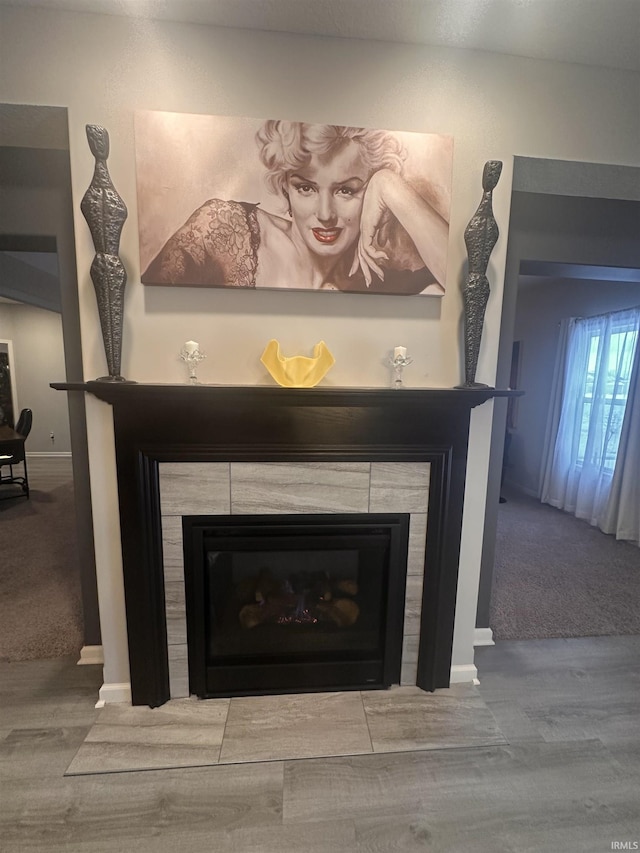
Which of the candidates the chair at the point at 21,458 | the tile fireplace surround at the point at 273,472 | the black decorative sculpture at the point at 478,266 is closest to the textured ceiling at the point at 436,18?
the black decorative sculpture at the point at 478,266

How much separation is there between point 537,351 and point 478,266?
3936 mm

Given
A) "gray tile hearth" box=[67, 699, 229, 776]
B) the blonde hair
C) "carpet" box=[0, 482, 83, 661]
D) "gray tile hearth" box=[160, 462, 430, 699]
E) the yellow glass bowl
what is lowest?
"carpet" box=[0, 482, 83, 661]

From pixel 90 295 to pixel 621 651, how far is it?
3160 millimetres

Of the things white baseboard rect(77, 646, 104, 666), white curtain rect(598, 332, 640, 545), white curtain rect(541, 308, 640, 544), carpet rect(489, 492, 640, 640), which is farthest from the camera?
white curtain rect(541, 308, 640, 544)

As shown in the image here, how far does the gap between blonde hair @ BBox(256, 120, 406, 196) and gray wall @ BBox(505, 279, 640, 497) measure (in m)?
3.61

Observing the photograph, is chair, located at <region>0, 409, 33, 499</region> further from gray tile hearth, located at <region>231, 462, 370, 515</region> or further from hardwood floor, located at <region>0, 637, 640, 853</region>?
gray tile hearth, located at <region>231, 462, 370, 515</region>

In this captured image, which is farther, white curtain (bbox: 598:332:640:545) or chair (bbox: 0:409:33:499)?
chair (bbox: 0:409:33:499)

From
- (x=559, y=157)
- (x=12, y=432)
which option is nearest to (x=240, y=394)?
(x=559, y=157)

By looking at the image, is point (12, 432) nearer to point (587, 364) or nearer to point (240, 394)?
point (240, 394)

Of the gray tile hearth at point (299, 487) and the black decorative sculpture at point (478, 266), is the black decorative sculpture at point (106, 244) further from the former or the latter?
the black decorative sculpture at point (478, 266)

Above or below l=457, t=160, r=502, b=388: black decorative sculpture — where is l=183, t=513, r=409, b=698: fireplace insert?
below

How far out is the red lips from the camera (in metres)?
1.56

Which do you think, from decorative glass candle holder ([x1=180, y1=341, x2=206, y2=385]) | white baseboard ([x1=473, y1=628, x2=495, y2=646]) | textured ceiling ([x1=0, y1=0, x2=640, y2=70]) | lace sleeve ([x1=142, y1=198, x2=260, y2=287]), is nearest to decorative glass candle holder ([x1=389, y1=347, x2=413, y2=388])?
lace sleeve ([x1=142, y1=198, x2=260, y2=287])

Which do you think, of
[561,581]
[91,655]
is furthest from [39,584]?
[561,581]
